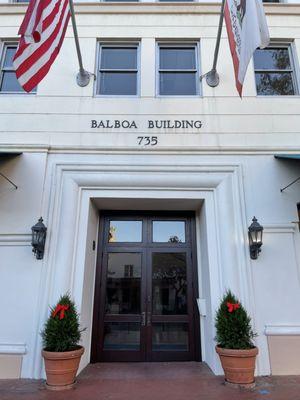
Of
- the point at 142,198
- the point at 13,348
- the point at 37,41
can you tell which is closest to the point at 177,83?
the point at 142,198

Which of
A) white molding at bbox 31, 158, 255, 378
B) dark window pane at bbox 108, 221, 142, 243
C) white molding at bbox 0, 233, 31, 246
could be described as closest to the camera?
white molding at bbox 31, 158, 255, 378

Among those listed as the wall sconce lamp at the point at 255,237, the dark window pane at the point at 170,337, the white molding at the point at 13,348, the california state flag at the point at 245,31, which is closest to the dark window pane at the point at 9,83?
the california state flag at the point at 245,31

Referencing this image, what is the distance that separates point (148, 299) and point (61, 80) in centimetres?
522

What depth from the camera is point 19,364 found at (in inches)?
198

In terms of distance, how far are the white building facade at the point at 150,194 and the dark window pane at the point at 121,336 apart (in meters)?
0.03

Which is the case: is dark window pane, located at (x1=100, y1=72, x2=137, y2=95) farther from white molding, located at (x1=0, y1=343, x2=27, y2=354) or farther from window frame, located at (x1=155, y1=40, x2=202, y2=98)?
white molding, located at (x1=0, y1=343, x2=27, y2=354)

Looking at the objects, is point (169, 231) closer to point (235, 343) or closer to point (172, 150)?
point (172, 150)

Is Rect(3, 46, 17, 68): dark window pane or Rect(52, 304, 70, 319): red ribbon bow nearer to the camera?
Rect(52, 304, 70, 319): red ribbon bow

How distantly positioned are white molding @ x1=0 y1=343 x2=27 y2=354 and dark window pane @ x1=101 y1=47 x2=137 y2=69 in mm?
6191

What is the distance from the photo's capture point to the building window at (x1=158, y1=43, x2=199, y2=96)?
6883 mm

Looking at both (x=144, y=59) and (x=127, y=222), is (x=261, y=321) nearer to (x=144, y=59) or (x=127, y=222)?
(x=127, y=222)

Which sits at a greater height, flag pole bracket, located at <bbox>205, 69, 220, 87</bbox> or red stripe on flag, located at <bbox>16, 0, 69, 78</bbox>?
flag pole bracket, located at <bbox>205, 69, 220, 87</bbox>

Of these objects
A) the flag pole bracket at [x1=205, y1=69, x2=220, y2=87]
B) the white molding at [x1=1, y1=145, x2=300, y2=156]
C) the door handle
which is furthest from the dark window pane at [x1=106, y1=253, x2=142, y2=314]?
the flag pole bracket at [x1=205, y1=69, x2=220, y2=87]

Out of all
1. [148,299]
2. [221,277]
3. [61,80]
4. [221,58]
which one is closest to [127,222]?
[148,299]
